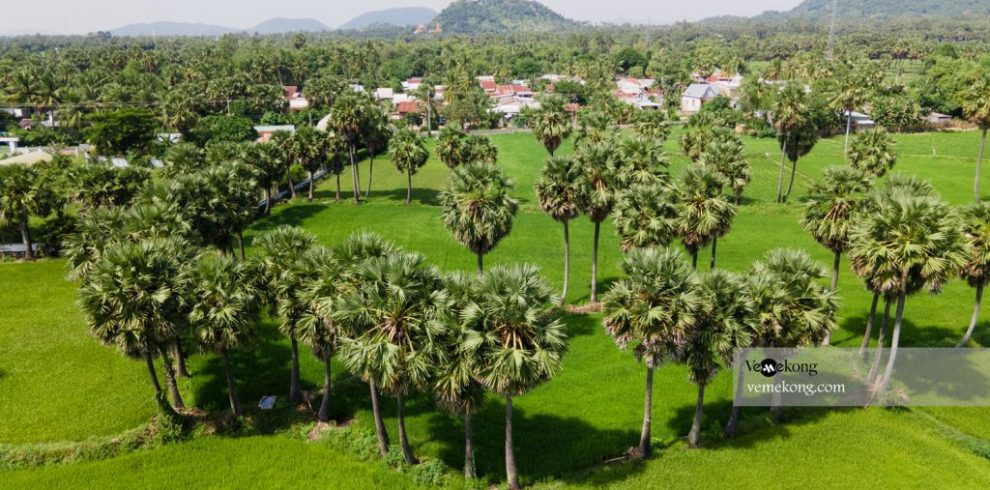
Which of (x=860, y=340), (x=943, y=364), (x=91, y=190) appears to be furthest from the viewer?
(x=91, y=190)

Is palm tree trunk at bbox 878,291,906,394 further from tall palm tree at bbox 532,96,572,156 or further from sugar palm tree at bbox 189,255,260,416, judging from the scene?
tall palm tree at bbox 532,96,572,156

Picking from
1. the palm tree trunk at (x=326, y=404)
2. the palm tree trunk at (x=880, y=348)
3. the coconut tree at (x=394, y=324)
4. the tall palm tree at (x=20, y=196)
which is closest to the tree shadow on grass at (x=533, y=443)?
the palm tree trunk at (x=326, y=404)

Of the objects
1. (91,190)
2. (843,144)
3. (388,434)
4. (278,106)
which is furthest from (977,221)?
(278,106)

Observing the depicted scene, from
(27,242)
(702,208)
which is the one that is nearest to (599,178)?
(702,208)

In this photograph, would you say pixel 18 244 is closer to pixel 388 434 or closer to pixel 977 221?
pixel 388 434

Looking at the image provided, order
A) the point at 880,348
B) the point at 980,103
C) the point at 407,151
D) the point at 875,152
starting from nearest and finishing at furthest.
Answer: the point at 880,348, the point at 980,103, the point at 875,152, the point at 407,151

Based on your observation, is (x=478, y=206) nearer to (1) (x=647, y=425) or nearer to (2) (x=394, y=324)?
(2) (x=394, y=324)

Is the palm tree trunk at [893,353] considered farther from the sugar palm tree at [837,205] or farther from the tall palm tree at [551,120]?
the tall palm tree at [551,120]
